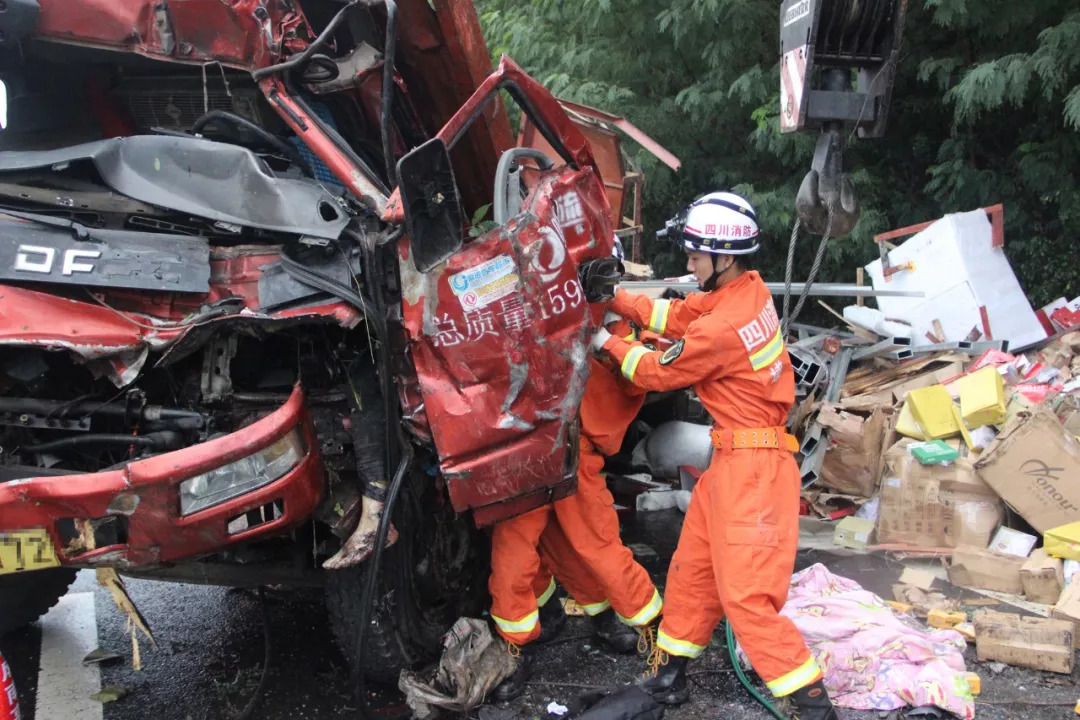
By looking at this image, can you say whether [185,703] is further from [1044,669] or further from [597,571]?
[1044,669]

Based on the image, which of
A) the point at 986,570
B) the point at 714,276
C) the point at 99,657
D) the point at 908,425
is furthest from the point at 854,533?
the point at 99,657

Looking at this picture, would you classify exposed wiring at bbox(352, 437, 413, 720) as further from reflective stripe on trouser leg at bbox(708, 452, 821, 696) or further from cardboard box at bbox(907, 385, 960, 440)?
cardboard box at bbox(907, 385, 960, 440)

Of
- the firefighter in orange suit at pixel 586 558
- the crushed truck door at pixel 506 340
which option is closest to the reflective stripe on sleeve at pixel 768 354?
the firefighter in orange suit at pixel 586 558

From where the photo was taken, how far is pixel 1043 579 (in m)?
3.88

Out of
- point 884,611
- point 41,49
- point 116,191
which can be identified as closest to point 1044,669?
point 884,611

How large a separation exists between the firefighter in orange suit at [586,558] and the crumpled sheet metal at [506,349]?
0.35 meters

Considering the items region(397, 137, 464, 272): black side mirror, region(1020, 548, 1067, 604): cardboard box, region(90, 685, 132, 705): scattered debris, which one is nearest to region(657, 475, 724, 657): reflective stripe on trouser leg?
region(397, 137, 464, 272): black side mirror

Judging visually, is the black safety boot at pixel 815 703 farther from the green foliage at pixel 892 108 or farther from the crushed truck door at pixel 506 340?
the green foliage at pixel 892 108

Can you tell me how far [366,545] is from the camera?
112 inches

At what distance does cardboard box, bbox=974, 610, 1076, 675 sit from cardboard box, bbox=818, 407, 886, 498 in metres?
1.62

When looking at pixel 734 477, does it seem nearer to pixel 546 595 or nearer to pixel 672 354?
pixel 672 354

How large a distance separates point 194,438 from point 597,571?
5.19 feet

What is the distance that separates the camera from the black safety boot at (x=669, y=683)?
3.30m

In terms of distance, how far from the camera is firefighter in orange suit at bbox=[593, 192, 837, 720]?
9.94 ft
